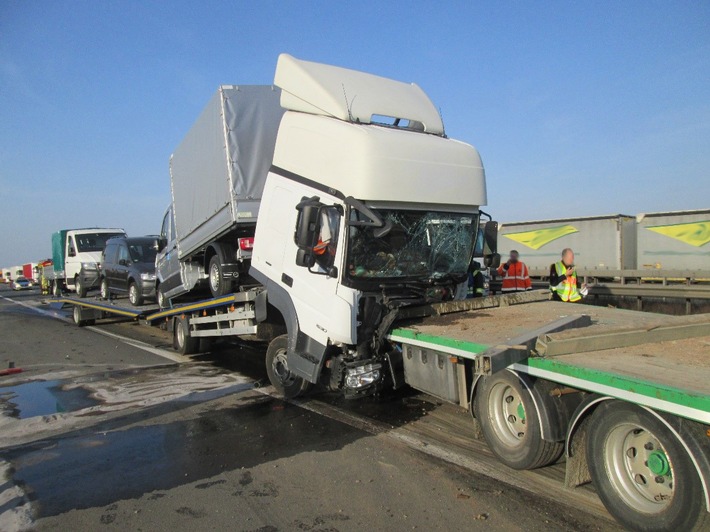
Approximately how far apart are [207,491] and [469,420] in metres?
2.88

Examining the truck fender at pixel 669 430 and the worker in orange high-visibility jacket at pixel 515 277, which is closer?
the truck fender at pixel 669 430

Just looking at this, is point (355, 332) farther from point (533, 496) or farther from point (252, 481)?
point (533, 496)

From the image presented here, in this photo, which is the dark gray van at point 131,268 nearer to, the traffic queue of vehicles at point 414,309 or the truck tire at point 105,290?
the truck tire at point 105,290

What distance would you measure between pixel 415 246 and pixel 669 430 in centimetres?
328

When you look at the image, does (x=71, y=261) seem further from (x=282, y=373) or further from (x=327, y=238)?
(x=327, y=238)

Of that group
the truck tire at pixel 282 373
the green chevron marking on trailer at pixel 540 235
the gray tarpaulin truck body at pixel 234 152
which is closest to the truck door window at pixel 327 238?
the truck tire at pixel 282 373

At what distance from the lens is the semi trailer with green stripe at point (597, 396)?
9.78 ft

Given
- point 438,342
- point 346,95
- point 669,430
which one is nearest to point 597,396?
point 669,430

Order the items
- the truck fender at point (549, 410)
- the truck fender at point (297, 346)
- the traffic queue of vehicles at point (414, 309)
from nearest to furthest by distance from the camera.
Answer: the traffic queue of vehicles at point (414, 309) → the truck fender at point (549, 410) → the truck fender at point (297, 346)

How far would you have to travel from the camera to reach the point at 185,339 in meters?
10.3

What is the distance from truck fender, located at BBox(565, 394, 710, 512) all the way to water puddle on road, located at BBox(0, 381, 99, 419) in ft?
19.0

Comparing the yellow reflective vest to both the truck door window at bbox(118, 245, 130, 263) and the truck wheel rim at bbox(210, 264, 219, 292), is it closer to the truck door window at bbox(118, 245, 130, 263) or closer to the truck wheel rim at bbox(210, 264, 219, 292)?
the truck wheel rim at bbox(210, 264, 219, 292)

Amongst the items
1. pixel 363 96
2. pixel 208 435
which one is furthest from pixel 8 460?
pixel 363 96

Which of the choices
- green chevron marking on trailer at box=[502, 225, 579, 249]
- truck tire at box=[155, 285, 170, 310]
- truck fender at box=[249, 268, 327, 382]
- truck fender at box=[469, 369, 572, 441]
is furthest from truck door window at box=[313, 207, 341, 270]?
green chevron marking on trailer at box=[502, 225, 579, 249]
